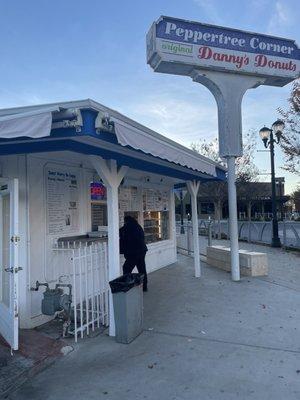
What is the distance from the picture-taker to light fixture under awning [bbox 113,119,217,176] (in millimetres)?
4655

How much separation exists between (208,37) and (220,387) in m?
8.03

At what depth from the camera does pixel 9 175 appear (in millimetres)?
5906

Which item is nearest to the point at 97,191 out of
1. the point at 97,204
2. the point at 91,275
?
the point at 97,204

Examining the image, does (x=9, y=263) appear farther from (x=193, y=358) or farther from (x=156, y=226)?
(x=156, y=226)

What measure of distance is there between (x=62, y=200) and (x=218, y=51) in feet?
18.1

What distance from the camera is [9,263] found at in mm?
5637

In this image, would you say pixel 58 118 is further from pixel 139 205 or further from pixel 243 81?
pixel 243 81

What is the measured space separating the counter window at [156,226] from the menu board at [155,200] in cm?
14

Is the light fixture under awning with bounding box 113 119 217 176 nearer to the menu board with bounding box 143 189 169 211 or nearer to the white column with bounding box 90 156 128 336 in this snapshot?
the white column with bounding box 90 156 128 336

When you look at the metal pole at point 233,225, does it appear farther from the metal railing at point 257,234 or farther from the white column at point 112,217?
the white column at point 112,217

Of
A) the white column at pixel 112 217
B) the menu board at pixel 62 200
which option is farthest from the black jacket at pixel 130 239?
the white column at pixel 112 217

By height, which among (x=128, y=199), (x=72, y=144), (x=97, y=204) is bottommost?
(x=97, y=204)

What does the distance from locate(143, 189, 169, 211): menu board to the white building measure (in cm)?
245

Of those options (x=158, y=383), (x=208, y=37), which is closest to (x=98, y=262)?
(x=158, y=383)
